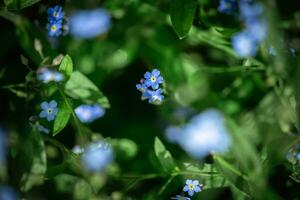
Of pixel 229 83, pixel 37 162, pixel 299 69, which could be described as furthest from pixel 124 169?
pixel 299 69

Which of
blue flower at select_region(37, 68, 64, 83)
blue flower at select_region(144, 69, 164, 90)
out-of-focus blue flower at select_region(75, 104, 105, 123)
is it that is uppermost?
blue flower at select_region(37, 68, 64, 83)

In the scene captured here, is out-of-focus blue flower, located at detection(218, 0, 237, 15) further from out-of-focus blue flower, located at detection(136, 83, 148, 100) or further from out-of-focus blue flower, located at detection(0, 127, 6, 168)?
out-of-focus blue flower, located at detection(0, 127, 6, 168)

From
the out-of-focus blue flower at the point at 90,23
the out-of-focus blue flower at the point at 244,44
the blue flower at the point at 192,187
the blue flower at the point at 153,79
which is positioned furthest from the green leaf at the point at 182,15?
the out-of-focus blue flower at the point at 90,23

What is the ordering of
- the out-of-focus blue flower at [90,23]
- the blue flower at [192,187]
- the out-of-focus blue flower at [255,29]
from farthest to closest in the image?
the out-of-focus blue flower at [90,23] → the out-of-focus blue flower at [255,29] → the blue flower at [192,187]

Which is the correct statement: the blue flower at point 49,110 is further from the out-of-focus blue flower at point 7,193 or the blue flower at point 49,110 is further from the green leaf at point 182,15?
the green leaf at point 182,15

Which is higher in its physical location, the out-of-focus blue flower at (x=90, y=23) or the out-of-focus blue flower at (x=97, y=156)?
the out-of-focus blue flower at (x=90, y=23)

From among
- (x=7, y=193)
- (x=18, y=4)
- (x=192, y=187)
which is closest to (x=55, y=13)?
(x=18, y=4)

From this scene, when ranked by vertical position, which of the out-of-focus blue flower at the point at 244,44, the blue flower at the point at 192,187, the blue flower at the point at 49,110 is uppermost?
the blue flower at the point at 49,110

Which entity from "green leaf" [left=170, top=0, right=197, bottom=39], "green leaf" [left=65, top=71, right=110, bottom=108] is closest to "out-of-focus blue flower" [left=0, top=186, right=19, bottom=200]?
"green leaf" [left=65, top=71, right=110, bottom=108]
